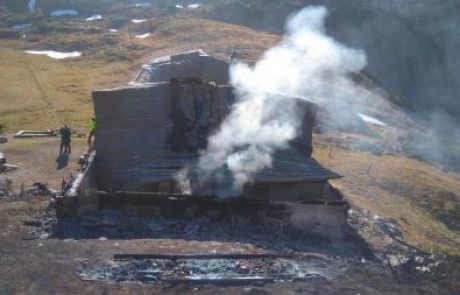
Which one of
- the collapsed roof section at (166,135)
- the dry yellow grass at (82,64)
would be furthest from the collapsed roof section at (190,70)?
the collapsed roof section at (166,135)

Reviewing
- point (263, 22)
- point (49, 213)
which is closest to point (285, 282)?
point (49, 213)

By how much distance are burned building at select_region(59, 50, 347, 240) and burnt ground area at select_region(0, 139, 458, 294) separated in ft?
1.85

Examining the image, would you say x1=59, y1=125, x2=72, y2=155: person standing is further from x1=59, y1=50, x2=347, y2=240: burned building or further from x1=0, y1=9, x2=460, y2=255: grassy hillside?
x1=0, y1=9, x2=460, y2=255: grassy hillside

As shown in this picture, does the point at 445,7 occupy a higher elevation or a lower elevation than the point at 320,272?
higher

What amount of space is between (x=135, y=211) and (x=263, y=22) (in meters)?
47.8

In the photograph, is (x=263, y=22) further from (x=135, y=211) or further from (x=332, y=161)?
(x=135, y=211)

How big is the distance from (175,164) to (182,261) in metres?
5.15

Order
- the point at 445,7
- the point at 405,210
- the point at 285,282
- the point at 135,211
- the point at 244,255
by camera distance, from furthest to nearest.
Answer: the point at 445,7 < the point at 405,210 < the point at 135,211 < the point at 244,255 < the point at 285,282

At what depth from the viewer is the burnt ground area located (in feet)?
39.7

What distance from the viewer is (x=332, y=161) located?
26.2m

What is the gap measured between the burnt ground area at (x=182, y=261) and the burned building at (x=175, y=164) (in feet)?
1.85

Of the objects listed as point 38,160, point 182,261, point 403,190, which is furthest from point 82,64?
point 182,261

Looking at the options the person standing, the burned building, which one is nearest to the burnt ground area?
the burned building

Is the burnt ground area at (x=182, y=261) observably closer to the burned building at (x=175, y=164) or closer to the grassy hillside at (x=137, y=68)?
the burned building at (x=175, y=164)
